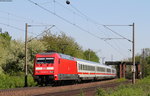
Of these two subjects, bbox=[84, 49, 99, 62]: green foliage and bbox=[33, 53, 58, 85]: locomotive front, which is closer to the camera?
bbox=[33, 53, 58, 85]: locomotive front

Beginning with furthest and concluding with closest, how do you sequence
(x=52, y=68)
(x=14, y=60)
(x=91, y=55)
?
(x=91, y=55) → (x=14, y=60) → (x=52, y=68)

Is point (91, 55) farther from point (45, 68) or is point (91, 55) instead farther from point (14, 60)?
point (45, 68)

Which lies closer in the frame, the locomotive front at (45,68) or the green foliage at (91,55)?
the locomotive front at (45,68)

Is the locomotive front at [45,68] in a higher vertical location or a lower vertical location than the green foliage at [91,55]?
lower

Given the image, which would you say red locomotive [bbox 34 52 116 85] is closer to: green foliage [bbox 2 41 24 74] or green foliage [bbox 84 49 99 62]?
green foliage [bbox 2 41 24 74]

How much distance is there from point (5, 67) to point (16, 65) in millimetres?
1940

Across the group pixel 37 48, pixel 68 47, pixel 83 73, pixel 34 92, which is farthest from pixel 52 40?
pixel 34 92

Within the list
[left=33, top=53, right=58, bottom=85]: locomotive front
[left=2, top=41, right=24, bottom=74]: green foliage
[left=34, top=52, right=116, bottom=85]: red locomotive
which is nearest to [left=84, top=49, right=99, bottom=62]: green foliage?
[left=2, top=41, right=24, bottom=74]: green foliage

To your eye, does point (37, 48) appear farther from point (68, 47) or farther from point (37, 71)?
point (37, 71)

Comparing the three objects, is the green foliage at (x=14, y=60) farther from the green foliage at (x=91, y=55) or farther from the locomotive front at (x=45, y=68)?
the green foliage at (x=91, y=55)

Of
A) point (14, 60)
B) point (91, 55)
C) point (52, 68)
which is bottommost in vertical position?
point (52, 68)

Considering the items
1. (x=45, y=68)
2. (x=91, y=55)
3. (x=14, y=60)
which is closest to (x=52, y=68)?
(x=45, y=68)

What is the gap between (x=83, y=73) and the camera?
48.6 metres

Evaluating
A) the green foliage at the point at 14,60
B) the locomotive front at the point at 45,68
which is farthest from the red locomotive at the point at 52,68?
the green foliage at the point at 14,60
